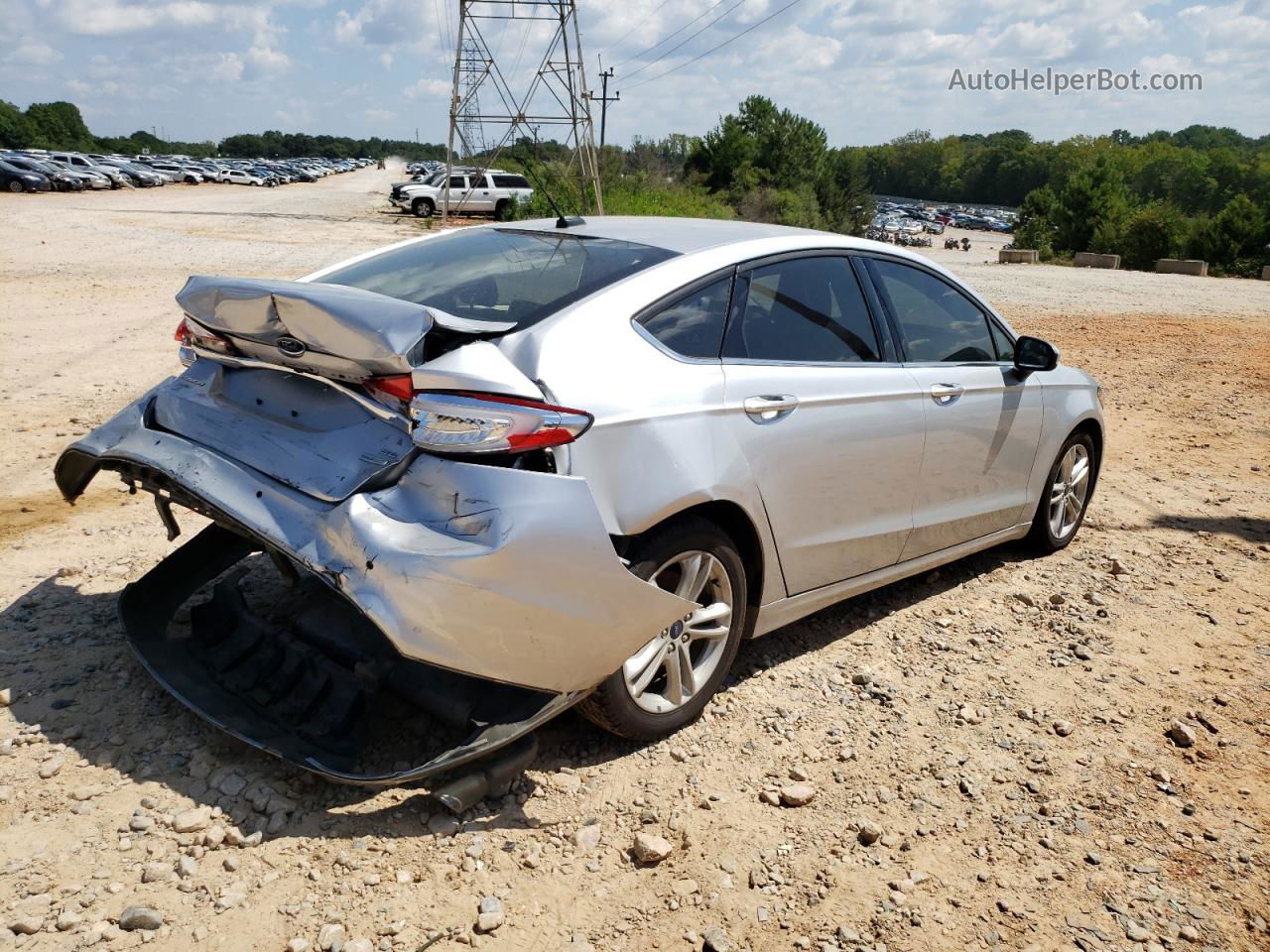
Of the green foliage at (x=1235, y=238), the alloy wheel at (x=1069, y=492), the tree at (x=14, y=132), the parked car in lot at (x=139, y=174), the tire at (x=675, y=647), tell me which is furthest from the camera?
the tree at (x=14, y=132)

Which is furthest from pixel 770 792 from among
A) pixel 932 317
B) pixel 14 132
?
pixel 14 132

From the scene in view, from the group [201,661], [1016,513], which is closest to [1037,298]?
[1016,513]

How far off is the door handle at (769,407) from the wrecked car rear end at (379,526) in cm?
74

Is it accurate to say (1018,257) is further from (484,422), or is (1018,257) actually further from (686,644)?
(484,422)

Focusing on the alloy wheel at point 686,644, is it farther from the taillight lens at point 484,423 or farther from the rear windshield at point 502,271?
the rear windshield at point 502,271

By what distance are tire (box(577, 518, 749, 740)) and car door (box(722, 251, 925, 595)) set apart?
0.29 m

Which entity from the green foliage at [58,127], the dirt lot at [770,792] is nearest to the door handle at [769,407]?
the dirt lot at [770,792]

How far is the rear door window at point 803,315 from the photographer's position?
142 inches

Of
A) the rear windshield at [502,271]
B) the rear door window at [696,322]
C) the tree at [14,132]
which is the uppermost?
the tree at [14,132]

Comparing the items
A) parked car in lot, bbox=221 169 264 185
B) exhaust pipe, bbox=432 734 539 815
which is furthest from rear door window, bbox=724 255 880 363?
parked car in lot, bbox=221 169 264 185

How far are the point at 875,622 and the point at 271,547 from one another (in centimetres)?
275

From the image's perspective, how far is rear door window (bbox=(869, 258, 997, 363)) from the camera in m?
4.35

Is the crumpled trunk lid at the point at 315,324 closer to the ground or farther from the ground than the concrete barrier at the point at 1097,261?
farther from the ground

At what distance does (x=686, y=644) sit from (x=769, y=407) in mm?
848
